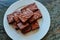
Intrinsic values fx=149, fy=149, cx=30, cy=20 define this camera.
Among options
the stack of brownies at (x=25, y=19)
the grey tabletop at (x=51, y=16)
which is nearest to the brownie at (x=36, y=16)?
the stack of brownies at (x=25, y=19)

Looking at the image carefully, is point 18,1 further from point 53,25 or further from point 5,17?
point 53,25

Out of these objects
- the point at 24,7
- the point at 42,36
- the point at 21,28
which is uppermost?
the point at 24,7

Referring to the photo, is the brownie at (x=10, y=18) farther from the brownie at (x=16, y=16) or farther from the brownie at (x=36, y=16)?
the brownie at (x=36, y=16)

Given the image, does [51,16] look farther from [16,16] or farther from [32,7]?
[16,16]

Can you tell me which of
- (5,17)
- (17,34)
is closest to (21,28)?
(17,34)

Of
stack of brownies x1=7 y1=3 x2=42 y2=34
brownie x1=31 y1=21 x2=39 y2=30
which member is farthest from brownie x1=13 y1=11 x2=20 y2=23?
brownie x1=31 y1=21 x2=39 y2=30

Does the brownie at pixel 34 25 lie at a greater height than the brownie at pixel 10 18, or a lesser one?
lesser

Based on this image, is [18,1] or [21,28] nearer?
[21,28]

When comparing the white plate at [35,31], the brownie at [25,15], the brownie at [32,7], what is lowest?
the white plate at [35,31]
